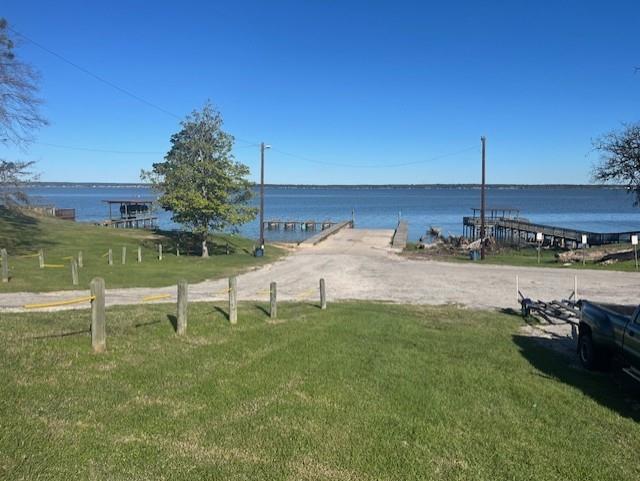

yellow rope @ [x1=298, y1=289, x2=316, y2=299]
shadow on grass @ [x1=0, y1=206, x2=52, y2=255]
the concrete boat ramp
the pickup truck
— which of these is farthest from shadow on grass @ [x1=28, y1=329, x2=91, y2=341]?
shadow on grass @ [x1=0, y1=206, x2=52, y2=255]

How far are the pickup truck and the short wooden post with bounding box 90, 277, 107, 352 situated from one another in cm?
736

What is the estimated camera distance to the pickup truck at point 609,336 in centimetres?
823

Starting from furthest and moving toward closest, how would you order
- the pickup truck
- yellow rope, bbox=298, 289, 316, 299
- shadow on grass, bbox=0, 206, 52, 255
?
shadow on grass, bbox=0, 206, 52, 255, yellow rope, bbox=298, 289, 316, 299, the pickup truck

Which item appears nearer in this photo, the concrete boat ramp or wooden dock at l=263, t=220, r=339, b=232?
the concrete boat ramp

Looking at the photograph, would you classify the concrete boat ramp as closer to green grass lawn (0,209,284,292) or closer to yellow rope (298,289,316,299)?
yellow rope (298,289,316,299)

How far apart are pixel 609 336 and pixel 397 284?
15.0 metres

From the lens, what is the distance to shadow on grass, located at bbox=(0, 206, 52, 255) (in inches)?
1228

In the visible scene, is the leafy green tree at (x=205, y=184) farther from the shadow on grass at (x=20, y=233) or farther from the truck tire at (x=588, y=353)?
the truck tire at (x=588, y=353)

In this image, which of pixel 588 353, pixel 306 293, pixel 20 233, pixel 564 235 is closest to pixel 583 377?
pixel 588 353

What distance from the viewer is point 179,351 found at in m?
8.95

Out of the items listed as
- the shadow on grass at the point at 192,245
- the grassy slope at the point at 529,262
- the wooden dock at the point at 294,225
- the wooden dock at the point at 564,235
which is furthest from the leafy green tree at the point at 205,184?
the wooden dock at the point at 294,225

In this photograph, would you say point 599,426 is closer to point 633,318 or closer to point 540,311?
point 633,318

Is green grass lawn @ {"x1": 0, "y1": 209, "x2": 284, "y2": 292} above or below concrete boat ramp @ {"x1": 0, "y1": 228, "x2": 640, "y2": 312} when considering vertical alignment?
above

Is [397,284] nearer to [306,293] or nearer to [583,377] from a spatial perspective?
[306,293]
